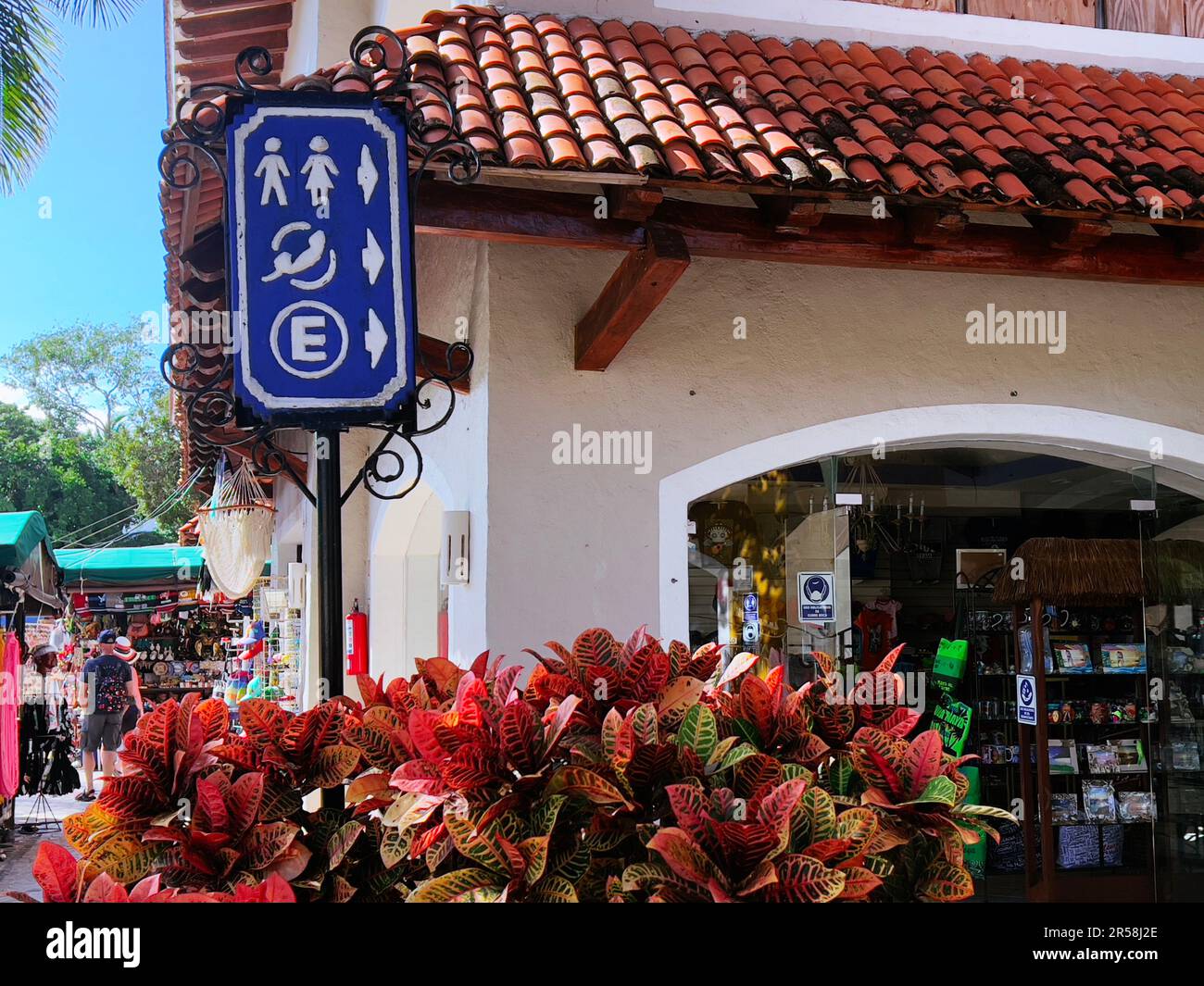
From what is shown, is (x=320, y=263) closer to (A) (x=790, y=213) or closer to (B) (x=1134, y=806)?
(A) (x=790, y=213)

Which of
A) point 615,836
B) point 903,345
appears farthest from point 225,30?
point 615,836

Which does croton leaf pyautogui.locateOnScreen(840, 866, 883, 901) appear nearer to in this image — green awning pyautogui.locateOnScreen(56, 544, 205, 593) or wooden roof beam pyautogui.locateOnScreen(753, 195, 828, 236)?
wooden roof beam pyautogui.locateOnScreen(753, 195, 828, 236)

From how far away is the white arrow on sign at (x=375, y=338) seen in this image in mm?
2865

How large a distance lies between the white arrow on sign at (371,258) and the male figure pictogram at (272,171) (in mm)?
224

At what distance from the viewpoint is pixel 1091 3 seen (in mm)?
6453

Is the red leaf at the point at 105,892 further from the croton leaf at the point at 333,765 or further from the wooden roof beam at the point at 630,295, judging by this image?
the wooden roof beam at the point at 630,295

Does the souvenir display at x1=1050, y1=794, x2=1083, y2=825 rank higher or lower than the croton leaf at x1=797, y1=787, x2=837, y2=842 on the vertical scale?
lower

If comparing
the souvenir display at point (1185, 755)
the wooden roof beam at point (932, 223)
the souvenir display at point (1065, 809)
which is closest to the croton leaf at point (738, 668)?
the wooden roof beam at point (932, 223)

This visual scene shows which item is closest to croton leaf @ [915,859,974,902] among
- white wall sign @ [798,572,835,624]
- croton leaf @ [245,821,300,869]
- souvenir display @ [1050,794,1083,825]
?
croton leaf @ [245,821,300,869]

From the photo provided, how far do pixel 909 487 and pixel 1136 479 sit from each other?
1226 mm

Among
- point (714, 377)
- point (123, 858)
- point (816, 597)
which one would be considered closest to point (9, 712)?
point (816, 597)

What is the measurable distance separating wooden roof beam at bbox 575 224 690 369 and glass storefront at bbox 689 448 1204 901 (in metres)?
1.10

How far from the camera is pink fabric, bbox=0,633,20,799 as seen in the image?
8.95 metres
